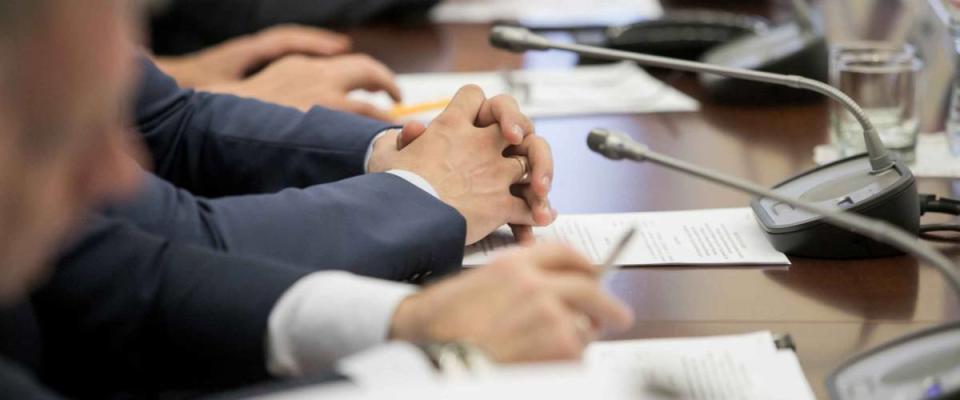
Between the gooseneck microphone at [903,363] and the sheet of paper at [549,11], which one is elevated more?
the gooseneck microphone at [903,363]

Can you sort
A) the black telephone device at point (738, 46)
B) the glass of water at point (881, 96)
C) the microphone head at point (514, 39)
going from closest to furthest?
the microphone head at point (514, 39) → the glass of water at point (881, 96) → the black telephone device at point (738, 46)

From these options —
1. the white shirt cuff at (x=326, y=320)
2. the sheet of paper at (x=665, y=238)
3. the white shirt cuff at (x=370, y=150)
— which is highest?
the white shirt cuff at (x=326, y=320)

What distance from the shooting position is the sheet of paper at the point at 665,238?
121 centimetres

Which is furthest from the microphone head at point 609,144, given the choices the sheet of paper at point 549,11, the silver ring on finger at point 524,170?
the sheet of paper at point 549,11

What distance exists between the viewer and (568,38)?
2.35m

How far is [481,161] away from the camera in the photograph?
1304mm

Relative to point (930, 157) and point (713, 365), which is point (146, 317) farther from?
point (930, 157)

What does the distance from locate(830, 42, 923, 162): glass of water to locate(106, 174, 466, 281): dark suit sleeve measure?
22.2 inches

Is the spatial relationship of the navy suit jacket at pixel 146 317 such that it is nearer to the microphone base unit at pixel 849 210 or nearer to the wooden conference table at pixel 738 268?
the wooden conference table at pixel 738 268

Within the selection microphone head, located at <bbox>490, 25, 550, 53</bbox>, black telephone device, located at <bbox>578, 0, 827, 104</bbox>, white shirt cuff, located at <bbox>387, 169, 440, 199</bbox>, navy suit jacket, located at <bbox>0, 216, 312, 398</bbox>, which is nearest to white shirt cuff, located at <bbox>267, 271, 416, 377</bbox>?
navy suit jacket, located at <bbox>0, 216, 312, 398</bbox>

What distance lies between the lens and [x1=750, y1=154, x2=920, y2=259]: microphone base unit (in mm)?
1164

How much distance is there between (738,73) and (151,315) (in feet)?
1.96

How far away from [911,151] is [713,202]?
0.29m

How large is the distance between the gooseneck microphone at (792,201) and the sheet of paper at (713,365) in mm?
108
